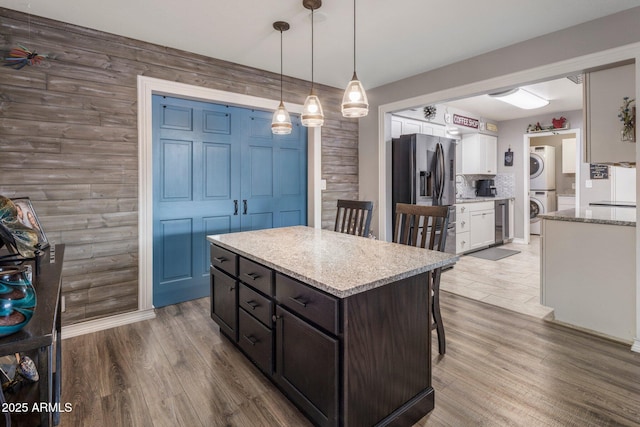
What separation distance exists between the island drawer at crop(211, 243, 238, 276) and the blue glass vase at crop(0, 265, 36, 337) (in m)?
1.29

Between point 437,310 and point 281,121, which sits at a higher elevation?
point 281,121

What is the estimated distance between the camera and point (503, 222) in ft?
20.2

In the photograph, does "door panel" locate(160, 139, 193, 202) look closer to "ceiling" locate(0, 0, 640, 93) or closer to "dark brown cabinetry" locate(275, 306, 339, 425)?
"ceiling" locate(0, 0, 640, 93)

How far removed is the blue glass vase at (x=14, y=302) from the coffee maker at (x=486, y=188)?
285 inches

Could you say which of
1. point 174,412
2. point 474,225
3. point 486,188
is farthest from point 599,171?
point 174,412

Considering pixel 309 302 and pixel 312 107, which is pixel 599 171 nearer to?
pixel 312 107

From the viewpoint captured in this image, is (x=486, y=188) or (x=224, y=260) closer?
(x=224, y=260)

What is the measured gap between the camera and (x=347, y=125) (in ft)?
14.7

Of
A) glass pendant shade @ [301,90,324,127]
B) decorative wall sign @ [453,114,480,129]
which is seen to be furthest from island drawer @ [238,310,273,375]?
decorative wall sign @ [453,114,480,129]

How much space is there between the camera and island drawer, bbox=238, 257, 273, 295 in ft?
5.82

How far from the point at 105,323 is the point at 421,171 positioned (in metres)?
3.77

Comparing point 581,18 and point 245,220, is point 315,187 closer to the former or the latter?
point 245,220

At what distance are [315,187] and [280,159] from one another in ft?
1.82

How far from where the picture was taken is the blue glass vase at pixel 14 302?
777 mm
